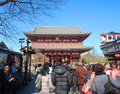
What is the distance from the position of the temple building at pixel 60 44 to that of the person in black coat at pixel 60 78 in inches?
1597

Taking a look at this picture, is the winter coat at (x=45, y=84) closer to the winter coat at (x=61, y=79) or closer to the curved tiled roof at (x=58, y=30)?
the winter coat at (x=61, y=79)

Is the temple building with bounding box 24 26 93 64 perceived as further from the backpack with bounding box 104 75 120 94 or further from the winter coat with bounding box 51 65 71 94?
the backpack with bounding box 104 75 120 94

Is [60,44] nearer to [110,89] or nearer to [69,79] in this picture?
[69,79]

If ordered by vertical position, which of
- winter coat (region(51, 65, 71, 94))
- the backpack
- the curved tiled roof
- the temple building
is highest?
the curved tiled roof

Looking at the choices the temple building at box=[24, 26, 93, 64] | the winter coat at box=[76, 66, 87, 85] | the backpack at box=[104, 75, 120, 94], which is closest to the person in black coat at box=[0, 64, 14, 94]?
the winter coat at box=[76, 66, 87, 85]

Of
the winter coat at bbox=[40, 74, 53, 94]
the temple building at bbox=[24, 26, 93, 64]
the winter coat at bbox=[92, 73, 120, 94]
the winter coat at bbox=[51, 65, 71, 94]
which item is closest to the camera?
the winter coat at bbox=[92, 73, 120, 94]

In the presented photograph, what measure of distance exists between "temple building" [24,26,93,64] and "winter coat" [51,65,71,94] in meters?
40.6

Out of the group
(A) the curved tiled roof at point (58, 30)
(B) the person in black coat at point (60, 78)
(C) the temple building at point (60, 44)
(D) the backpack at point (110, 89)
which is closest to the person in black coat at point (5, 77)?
(B) the person in black coat at point (60, 78)

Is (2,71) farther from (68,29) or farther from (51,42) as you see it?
(68,29)

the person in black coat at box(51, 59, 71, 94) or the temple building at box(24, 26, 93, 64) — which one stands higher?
the temple building at box(24, 26, 93, 64)

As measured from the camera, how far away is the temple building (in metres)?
48.8

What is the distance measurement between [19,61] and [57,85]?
29.8 feet

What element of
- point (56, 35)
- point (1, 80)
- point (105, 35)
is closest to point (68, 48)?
point (56, 35)

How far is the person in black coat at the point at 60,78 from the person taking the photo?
7531 mm
